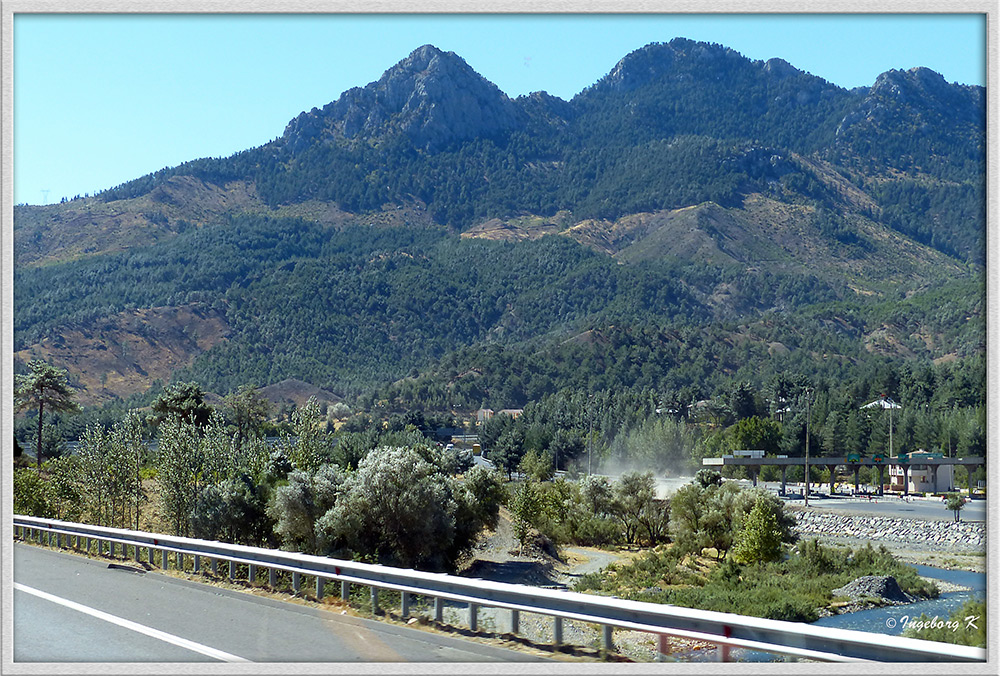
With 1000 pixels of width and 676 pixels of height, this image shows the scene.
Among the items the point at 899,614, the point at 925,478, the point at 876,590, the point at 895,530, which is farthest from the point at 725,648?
the point at 925,478

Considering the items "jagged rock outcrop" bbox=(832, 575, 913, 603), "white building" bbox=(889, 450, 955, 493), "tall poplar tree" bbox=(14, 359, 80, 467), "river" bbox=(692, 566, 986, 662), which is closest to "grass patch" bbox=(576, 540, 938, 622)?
"jagged rock outcrop" bbox=(832, 575, 913, 603)

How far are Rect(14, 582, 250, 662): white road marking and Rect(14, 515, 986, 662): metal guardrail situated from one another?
2349 millimetres

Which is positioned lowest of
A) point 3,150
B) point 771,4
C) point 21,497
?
point 21,497

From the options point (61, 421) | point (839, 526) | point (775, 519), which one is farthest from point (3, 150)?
point (61, 421)

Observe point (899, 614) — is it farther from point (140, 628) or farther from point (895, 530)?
point (895, 530)

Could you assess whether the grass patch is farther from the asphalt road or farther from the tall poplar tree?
the tall poplar tree

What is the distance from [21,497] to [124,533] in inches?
966

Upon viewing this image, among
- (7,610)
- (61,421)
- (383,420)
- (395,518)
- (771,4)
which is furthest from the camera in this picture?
(383,420)

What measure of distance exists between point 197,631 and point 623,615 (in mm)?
4774

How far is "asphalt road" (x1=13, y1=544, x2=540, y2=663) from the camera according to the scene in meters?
10.4

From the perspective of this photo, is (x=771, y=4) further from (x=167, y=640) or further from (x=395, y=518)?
(x=395, y=518)

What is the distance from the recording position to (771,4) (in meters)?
10.1

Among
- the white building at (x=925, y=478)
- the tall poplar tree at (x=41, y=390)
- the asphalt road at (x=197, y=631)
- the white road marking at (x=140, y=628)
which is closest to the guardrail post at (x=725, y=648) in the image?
the asphalt road at (x=197, y=631)

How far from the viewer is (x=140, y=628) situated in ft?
39.3
